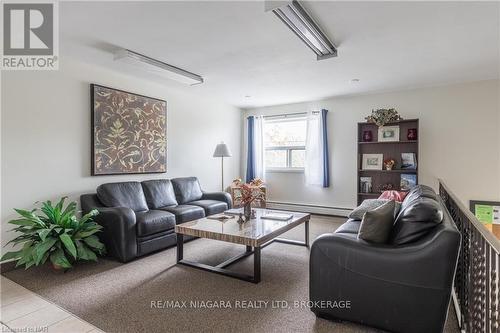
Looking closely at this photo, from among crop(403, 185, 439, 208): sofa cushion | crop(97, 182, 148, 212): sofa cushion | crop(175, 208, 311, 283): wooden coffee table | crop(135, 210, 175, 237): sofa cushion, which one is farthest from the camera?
crop(97, 182, 148, 212): sofa cushion

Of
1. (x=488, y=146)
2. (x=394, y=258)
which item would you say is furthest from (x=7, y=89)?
(x=488, y=146)

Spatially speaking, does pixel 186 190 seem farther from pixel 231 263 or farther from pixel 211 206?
pixel 231 263

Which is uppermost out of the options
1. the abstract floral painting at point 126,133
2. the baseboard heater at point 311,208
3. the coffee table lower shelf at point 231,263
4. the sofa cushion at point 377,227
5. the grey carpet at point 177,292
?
the abstract floral painting at point 126,133

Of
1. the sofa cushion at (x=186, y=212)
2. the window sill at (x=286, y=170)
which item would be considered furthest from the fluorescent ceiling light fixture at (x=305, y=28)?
the window sill at (x=286, y=170)

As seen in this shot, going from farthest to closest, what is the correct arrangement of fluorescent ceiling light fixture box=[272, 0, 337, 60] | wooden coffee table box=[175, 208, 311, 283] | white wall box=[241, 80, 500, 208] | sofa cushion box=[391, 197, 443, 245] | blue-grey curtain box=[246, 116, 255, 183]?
blue-grey curtain box=[246, 116, 255, 183] → white wall box=[241, 80, 500, 208] → wooden coffee table box=[175, 208, 311, 283] → fluorescent ceiling light fixture box=[272, 0, 337, 60] → sofa cushion box=[391, 197, 443, 245]

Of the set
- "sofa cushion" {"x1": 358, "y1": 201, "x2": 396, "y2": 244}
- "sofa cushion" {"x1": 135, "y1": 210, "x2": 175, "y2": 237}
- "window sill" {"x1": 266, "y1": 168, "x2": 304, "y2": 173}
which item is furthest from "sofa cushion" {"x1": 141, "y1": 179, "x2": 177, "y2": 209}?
"sofa cushion" {"x1": 358, "y1": 201, "x2": 396, "y2": 244}

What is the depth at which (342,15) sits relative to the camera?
7.61 ft

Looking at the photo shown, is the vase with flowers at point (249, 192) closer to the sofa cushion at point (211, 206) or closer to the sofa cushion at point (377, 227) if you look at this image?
the sofa cushion at point (211, 206)

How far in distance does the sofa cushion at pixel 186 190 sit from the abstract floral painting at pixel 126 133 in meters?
0.33

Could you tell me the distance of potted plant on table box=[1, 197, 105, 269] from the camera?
2.67 metres

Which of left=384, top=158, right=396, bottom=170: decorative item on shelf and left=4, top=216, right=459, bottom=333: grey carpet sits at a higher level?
left=384, top=158, right=396, bottom=170: decorative item on shelf

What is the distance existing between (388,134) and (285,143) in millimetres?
2047

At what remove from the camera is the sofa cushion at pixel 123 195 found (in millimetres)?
3451

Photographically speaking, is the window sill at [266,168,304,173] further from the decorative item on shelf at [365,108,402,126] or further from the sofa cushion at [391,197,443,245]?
the sofa cushion at [391,197,443,245]
